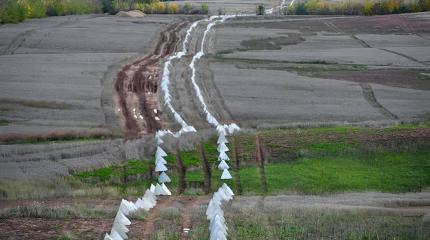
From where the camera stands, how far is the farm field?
22969 millimetres

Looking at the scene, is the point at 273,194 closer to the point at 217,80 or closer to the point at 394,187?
the point at 394,187

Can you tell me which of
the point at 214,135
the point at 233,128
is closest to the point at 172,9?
the point at 233,128

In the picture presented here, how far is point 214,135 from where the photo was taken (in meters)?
37.4

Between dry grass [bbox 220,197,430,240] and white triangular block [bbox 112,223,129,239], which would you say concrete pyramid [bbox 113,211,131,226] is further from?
dry grass [bbox 220,197,430,240]

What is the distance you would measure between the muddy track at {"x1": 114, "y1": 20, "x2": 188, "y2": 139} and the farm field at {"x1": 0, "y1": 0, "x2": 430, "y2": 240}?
5.5 inches

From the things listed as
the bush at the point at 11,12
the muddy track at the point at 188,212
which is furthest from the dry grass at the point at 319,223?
the bush at the point at 11,12

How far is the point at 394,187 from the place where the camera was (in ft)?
101

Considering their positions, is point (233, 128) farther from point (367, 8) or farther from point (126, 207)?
point (367, 8)

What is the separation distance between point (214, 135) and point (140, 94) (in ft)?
38.5

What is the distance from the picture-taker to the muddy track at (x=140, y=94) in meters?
40.1

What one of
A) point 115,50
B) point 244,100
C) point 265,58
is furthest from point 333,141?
point 115,50

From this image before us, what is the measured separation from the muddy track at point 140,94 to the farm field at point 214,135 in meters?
0.14

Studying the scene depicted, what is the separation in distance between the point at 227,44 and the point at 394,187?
4032 cm

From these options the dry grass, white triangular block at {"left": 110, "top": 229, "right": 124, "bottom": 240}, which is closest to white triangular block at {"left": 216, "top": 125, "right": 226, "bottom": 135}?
the dry grass
